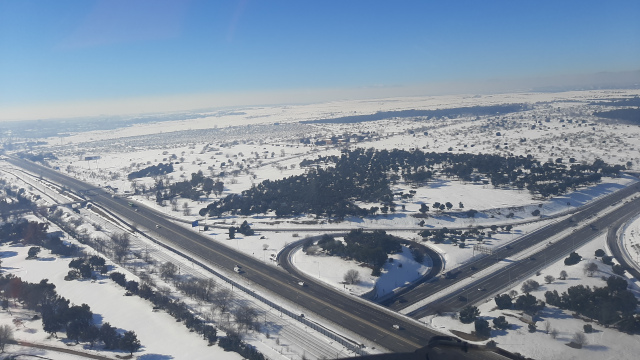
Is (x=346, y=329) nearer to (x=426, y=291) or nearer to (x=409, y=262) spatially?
(x=426, y=291)

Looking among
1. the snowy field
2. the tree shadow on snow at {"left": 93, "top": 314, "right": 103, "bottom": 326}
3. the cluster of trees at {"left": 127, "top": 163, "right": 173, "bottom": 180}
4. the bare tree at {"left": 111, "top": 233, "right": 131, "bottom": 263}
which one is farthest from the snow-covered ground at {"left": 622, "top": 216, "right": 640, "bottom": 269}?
the cluster of trees at {"left": 127, "top": 163, "right": 173, "bottom": 180}

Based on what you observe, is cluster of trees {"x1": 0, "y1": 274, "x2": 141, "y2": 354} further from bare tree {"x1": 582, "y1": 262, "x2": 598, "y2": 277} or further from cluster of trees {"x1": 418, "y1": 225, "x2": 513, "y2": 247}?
bare tree {"x1": 582, "y1": 262, "x2": 598, "y2": 277}

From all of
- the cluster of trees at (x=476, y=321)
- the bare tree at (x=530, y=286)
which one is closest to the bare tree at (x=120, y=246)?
the cluster of trees at (x=476, y=321)

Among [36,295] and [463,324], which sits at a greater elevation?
[36,295]

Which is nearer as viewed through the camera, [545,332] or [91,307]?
[545,332]

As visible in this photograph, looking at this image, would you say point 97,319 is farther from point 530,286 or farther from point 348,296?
point 530,286

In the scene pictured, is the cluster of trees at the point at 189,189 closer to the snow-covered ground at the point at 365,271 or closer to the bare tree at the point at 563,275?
the snow-covered ground at the point at 365,271

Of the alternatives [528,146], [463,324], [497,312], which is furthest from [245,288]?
[528,146]
